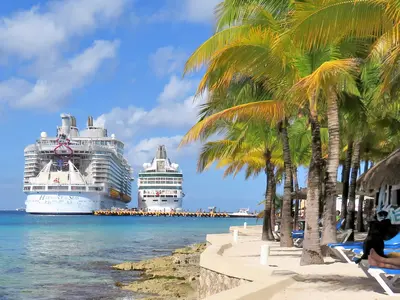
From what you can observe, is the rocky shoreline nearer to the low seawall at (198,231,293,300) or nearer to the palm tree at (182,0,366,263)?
the low seawall at (198,231,293,300)

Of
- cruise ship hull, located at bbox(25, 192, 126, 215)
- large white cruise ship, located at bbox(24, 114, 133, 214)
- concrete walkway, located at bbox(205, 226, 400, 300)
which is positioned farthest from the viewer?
large white cruise ship, located at bbox(24, 114, 133, 214)

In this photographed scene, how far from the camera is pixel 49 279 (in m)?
17.2

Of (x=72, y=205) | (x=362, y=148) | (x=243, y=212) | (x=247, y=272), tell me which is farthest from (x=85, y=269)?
(x=243, y=212)

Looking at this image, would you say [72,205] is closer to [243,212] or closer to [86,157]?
[86,157]

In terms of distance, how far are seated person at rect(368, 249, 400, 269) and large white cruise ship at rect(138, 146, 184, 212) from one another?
354 ft

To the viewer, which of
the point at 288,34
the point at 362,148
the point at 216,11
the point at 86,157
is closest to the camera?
the point at 288,34

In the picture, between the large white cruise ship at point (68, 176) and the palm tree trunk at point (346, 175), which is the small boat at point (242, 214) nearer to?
the large white cruise ship at point (68, 176)

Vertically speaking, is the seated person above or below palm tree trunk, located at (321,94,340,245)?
below

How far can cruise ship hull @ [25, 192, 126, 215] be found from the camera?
97.0 meters

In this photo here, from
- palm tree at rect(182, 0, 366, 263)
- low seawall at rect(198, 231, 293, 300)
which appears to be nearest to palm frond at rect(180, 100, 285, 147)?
palm tree at rect(182, 0, 366, 263)

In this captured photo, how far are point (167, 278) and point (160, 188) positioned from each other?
10135 cm

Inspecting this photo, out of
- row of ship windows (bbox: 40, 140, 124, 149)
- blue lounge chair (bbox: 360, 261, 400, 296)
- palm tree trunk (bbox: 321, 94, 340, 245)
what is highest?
row of ship windows (bbox: 40, 140, 124, 149)

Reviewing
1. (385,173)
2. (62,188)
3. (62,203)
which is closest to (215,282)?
(385,173)

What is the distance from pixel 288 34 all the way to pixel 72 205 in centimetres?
9431
